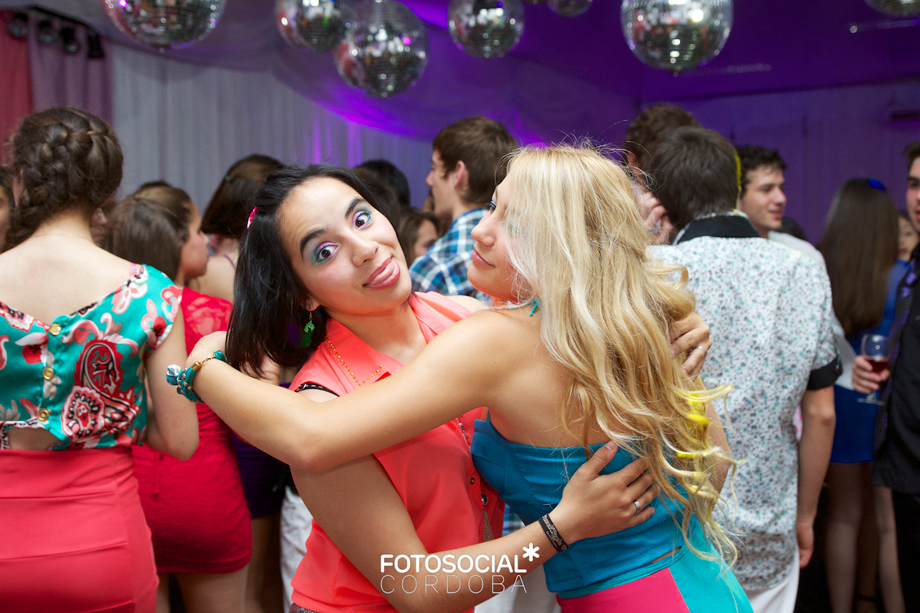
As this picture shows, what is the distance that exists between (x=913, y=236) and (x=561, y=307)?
3.69 m

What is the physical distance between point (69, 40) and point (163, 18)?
307 cm

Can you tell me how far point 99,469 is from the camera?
5.35 ft

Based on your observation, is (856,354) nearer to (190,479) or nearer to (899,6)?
(899,6)

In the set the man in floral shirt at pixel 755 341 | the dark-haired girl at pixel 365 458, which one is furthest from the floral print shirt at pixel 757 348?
the dark-haired girl at pixel 365 458

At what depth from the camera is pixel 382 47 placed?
9.86 feet

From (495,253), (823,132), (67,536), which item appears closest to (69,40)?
(67,536)

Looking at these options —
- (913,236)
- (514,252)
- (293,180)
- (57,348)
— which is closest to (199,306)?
(57,348)

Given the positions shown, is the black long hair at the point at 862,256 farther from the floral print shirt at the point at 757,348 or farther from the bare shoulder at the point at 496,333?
the bare shoulder at the point at 496,333

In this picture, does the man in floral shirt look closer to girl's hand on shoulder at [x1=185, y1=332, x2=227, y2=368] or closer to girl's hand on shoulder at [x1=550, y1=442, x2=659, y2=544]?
girl's hand on shoulder at [x1=550, y1=442, x2=659, y2=544]

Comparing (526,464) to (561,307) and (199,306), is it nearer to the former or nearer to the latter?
(561,307)

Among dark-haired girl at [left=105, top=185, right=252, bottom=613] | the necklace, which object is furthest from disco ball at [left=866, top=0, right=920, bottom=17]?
dark-haired girl at [left=105, top=185, right=252, bottom=613]

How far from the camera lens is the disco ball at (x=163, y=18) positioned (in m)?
2.06

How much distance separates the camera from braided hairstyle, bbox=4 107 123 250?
5.41ft

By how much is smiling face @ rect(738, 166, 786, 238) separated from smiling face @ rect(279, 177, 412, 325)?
2.53m
